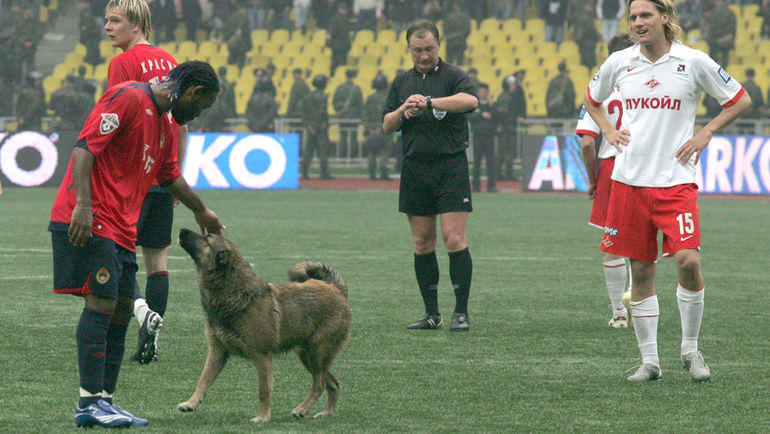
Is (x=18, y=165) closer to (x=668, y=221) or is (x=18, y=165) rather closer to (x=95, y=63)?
(x=95, y=63)

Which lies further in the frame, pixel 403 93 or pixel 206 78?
pixel 403 93

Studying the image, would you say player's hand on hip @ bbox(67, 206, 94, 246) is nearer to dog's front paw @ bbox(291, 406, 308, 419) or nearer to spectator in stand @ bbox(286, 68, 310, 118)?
dog's front paw @ bbox(291, 406, 308, 419)

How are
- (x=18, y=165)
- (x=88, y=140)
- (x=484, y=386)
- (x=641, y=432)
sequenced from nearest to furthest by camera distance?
(x=88, y=140), (x=641, y=432), (x=484, y=386), (x=18, y=165)

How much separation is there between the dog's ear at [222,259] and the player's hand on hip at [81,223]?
2.07 feet

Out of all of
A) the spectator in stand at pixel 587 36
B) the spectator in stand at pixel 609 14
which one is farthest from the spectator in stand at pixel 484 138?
the spectator in stand at pixel 609 14

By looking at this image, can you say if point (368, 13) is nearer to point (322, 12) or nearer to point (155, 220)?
point (322, 12)

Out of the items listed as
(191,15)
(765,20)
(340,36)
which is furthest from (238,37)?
(765,20)

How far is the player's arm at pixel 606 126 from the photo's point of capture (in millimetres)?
6219

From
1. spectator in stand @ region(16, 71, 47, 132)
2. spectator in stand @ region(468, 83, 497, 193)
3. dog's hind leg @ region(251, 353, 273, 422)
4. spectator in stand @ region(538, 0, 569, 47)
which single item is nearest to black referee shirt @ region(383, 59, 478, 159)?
dog's hind leg @ region(251, 353, 273, 422)

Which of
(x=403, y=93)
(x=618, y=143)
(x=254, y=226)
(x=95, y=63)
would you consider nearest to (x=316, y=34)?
(x=95, y=63)

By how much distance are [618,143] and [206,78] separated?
2455 mm

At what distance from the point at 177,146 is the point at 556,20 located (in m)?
25.5

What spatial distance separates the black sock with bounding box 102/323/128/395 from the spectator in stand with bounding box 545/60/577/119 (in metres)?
21.7

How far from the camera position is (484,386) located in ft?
19.6
